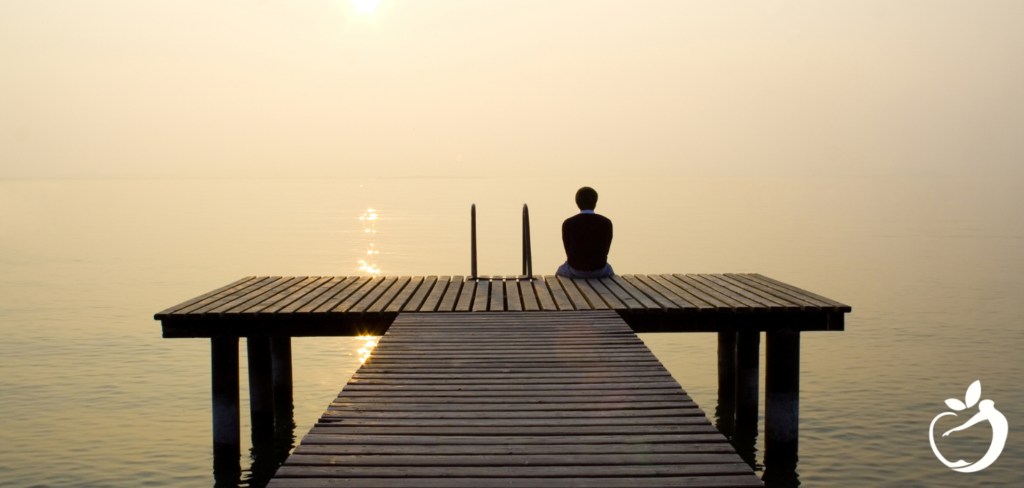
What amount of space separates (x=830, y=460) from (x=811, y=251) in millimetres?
37161

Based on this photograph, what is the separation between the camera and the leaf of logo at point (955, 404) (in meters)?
15.4

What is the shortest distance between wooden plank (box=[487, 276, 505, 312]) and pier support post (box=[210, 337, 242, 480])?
2.86m

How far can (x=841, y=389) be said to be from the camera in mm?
16859

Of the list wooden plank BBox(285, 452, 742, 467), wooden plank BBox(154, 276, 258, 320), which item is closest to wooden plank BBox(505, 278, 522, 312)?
wooden plank BBox(154, 276, 258, 320)

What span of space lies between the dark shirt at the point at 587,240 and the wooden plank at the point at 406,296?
203cm

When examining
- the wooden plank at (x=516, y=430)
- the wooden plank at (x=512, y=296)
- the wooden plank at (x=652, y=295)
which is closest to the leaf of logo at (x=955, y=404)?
the wooden plank at (x=652, y=295)

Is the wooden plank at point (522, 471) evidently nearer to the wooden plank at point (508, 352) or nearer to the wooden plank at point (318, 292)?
the wooden plank at point (508, 352)

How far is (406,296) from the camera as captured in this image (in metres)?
11.7

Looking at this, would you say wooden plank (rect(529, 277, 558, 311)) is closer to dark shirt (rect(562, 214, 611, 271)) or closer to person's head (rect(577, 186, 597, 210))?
dark shirt (rect(562, 214, 611, 271))

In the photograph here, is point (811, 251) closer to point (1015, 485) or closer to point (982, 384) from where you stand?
point (982, 384)

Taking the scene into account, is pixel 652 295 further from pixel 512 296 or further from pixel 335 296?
pixel 335 296
